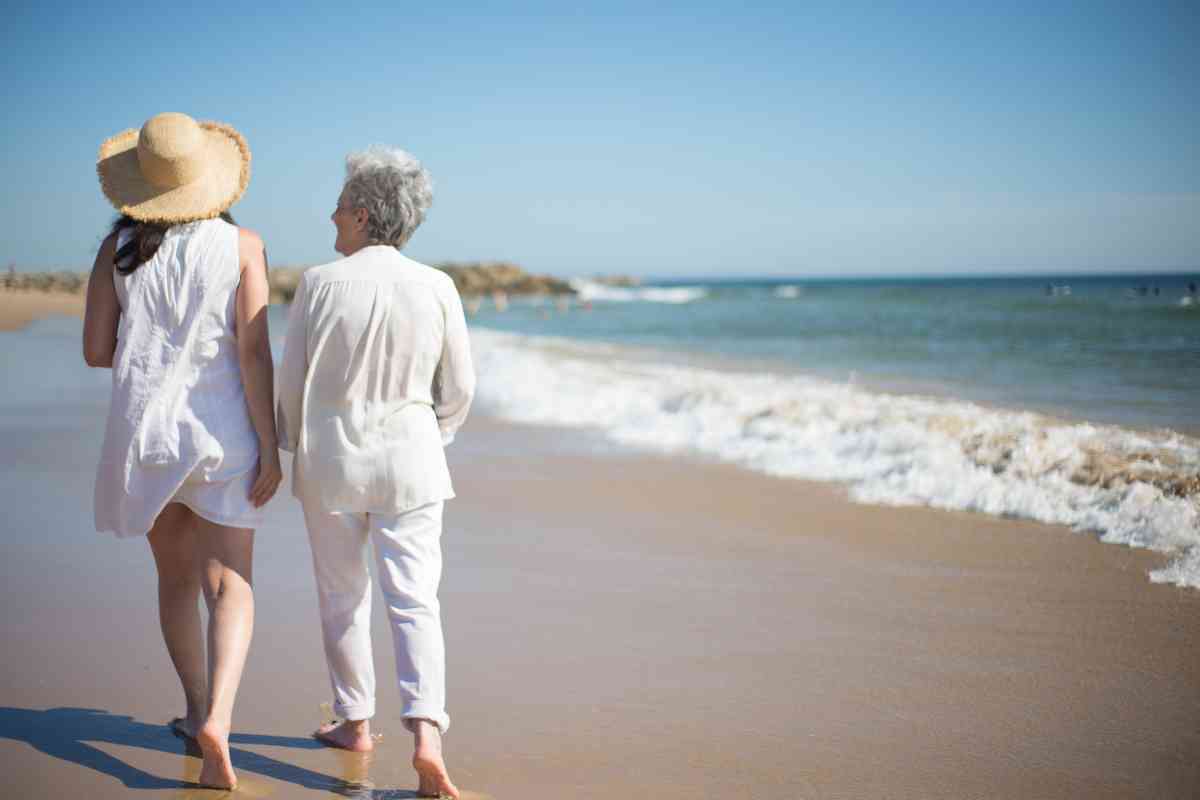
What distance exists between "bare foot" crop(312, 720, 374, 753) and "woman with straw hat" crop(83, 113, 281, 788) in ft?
1.19

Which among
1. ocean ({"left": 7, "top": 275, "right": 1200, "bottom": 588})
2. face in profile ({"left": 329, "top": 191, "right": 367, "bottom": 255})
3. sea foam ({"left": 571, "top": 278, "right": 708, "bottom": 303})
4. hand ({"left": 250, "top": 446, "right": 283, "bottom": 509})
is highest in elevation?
sea foam ({"left": 571, "top": 278, "right": 708, "bottom": 303})

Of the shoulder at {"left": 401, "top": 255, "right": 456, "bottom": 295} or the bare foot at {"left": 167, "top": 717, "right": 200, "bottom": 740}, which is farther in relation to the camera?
the bare foot at {"left": 167, "top": 717, "right": 200, "bottom": 740}

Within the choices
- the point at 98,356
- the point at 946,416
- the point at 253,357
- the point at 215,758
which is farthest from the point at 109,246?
the point at 946,416

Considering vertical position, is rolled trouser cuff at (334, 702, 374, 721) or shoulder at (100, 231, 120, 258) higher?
shoulder at (100, 231, 120, 258)

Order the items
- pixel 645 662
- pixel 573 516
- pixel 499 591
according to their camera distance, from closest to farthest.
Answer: pixel 645 662
pixel 499 591
pixel 573 516

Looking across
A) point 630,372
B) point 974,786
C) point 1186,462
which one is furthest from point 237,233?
point 630,372

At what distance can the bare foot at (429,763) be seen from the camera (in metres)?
2.50

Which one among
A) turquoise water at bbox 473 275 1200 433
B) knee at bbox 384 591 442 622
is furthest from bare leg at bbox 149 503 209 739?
turquoise water at bbox 473 275 1200 433

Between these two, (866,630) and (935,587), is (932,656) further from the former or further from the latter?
(935,587)

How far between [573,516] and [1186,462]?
13.3ft

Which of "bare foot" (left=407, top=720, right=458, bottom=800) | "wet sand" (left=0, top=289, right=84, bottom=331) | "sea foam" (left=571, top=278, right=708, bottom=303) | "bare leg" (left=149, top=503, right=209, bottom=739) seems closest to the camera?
"bare foot" (left=407, top=720, right=458, bottom=800)

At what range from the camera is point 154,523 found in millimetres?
2695

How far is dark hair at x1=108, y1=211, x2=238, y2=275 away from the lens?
2566mm

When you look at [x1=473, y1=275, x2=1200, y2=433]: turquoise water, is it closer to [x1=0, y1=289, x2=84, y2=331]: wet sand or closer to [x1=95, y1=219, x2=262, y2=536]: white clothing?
[x1=95, y1=219, x2=262, y2=536]: white clothing
